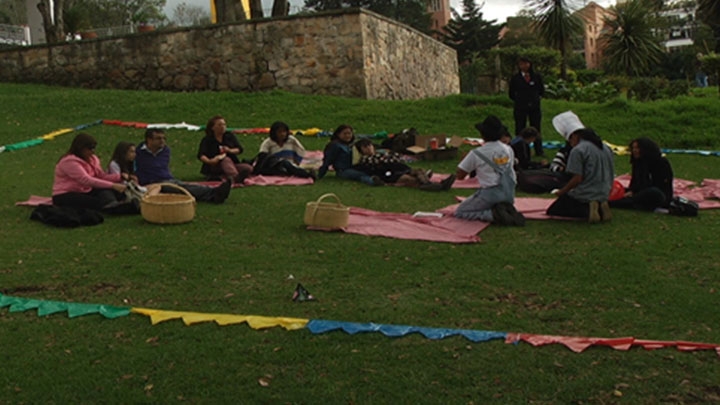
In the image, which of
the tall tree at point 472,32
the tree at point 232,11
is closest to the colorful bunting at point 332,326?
the tree at point 232,11

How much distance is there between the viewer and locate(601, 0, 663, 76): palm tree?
27703 millimetres

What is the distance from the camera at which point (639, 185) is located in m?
9.19

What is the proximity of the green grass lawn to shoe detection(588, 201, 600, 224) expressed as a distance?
10 cm

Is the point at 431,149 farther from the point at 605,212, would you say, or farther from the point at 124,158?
the point at 124,158

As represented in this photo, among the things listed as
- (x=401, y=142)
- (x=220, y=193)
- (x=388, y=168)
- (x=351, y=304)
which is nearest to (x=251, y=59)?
(x=401, y=142)

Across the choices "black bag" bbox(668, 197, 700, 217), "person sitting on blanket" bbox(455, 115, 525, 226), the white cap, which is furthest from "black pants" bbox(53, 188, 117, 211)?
"black bag" bbox(668, 197, 700, 217)

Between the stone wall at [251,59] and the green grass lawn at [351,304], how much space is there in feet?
33.9

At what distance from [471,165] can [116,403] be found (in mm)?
5129

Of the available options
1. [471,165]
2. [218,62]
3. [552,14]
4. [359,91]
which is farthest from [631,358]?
[552,14]

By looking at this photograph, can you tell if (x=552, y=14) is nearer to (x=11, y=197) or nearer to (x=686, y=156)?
(x=686, y=156)

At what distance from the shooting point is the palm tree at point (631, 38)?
90.9ft

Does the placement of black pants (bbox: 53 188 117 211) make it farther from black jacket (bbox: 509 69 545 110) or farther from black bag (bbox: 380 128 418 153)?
black jacket (bbox: 509 69 545 110)

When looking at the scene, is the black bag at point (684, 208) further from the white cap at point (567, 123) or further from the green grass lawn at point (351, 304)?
the white cap at point (567, 123)

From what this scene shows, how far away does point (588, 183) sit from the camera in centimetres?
839
